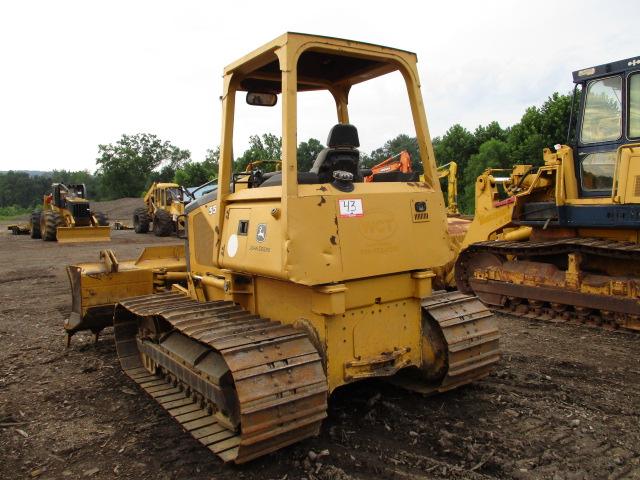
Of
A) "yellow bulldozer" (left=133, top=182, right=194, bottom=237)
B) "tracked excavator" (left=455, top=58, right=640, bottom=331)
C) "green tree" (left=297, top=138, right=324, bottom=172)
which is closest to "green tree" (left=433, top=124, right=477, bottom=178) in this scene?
"yellow bulldozer" (left=133, top=182, right=194, bottom=237)

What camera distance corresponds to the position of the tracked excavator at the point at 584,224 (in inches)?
282

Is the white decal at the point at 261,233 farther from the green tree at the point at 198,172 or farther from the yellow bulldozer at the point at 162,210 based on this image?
the green tree at the point at 198,172

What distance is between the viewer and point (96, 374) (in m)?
5.48

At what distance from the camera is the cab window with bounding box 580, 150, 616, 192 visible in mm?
7668

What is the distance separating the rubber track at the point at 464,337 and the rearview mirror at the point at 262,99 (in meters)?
2.11

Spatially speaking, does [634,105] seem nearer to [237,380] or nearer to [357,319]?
[357,319]

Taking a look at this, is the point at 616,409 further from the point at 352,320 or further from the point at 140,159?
the point at 140,159

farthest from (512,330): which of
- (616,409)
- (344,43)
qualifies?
(344,43)

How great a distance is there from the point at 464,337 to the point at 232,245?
6.21 ft

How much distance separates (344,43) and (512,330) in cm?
478

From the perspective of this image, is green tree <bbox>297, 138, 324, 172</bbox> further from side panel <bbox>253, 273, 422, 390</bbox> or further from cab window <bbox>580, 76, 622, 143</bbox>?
cab window <bbox>580, 76, 622, 143</bbox>

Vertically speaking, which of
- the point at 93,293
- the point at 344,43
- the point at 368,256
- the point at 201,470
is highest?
the point at 344,43

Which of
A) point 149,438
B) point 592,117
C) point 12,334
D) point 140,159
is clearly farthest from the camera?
point 140,159

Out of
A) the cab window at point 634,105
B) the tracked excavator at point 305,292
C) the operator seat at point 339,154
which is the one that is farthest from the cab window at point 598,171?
the operator seat at point 339,154
